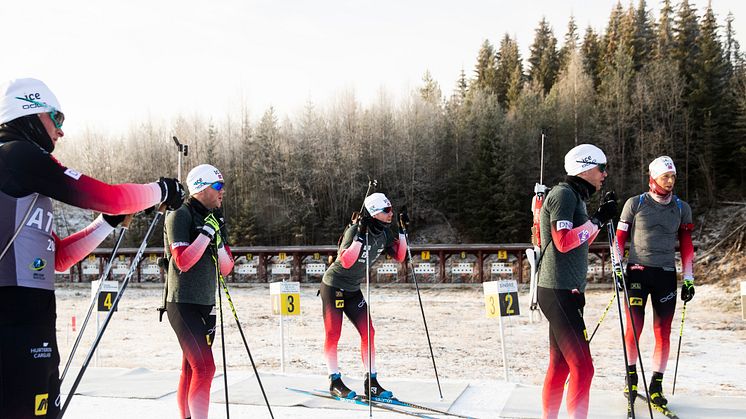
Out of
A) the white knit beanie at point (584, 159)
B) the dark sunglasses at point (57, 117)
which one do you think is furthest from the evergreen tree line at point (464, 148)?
the dark sunglasses at point (57, 117)

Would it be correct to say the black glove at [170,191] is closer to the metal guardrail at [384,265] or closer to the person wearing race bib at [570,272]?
the person wearing race bib at [570,272]

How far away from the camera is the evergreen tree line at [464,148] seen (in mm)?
36031

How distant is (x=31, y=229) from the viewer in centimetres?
244

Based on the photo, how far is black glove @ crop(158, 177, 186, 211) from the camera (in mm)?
2882

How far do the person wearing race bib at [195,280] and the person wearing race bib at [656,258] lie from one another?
361cm

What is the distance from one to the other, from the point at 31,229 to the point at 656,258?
4991 mm

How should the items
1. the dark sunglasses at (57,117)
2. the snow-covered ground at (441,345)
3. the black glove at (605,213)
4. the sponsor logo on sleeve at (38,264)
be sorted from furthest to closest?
the snow-covered ground at (441,345) → the black glove at (605,213) → the dark sunglasses at (57,117) → the sponsor logo on sleeve at (38,264)

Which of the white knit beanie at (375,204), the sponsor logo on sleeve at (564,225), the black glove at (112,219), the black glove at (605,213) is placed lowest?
the sponsor logo on sleeve at (564,225)

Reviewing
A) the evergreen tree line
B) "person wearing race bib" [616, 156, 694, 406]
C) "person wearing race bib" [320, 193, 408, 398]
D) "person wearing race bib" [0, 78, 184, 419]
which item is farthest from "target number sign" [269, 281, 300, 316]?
the evergreen tree line

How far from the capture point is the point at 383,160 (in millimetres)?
40000

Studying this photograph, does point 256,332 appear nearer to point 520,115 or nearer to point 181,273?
point 181,273

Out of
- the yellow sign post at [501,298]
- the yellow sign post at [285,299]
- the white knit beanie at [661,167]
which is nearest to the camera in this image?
the white knit beanie at [661,167]

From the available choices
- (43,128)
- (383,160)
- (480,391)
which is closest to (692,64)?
(383,160)

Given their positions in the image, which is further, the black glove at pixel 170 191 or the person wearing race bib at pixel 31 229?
the black glove at pixel 170 191
